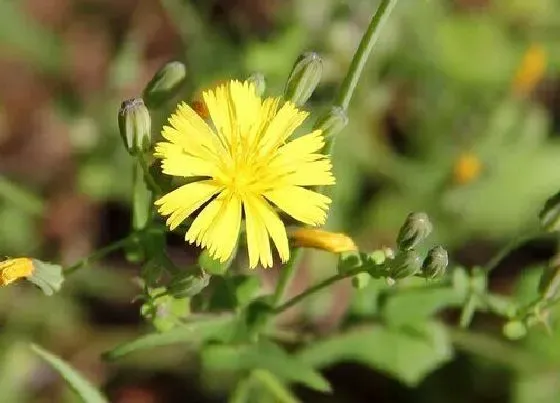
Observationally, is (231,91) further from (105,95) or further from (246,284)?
(105,95)

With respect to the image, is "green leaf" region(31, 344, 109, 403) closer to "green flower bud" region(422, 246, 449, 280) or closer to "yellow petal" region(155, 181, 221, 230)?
"yellow petal" region(155, 181, 221, 230)

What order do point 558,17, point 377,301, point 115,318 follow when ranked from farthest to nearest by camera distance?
point 558,17, point 115,318, point 377,301

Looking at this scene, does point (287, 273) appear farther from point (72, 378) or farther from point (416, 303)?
point (72, 378)

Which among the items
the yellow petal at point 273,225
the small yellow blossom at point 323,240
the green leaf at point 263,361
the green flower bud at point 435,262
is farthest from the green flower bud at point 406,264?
the green leaf at point 263,361

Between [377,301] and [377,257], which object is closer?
[377,257]

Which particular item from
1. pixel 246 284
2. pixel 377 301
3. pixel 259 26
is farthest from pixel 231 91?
pixel 259 26

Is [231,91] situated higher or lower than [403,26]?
lower
